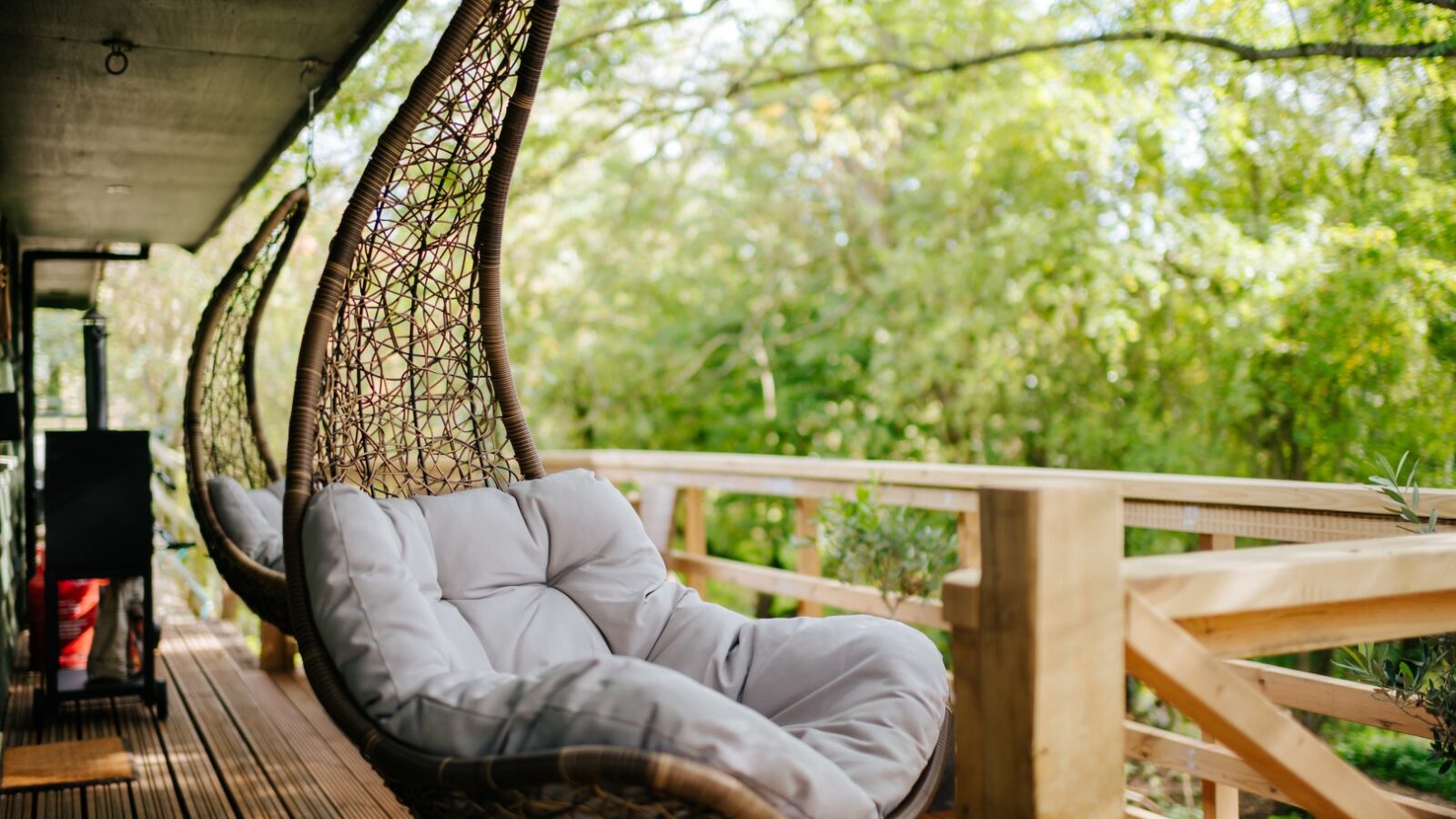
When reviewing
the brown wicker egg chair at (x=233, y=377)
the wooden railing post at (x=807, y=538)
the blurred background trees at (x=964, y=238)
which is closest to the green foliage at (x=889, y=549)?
the wooden railing post at (x=807, y=538)

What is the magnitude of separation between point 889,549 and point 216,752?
205 centimetres

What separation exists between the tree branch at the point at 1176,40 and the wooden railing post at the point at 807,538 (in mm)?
3190

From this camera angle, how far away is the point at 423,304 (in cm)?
257

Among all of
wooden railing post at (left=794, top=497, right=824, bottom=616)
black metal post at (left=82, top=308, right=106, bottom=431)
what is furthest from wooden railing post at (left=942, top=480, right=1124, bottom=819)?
black metal post at (left=82, top=308, right=106, bottom=431)

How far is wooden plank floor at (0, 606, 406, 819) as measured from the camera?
9.19ft

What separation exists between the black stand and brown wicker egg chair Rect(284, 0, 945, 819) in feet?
4.15

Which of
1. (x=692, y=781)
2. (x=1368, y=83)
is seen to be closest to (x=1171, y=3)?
(x=1368, y=83)

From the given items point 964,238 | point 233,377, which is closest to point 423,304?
point 233,377

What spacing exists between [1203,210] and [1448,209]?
1.84 m

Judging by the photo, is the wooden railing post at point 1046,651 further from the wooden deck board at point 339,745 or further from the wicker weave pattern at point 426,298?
the wicker weave pattern at point 426,298

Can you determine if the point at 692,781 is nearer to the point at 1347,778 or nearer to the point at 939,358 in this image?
the point at 1347,778

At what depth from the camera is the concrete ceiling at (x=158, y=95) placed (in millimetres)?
2518

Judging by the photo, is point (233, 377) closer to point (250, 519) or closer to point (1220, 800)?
point (250, 519)

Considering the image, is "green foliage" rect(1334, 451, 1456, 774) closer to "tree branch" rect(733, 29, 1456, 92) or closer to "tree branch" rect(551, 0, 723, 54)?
"tree branch" rect(733, 29, 1456, 92)
